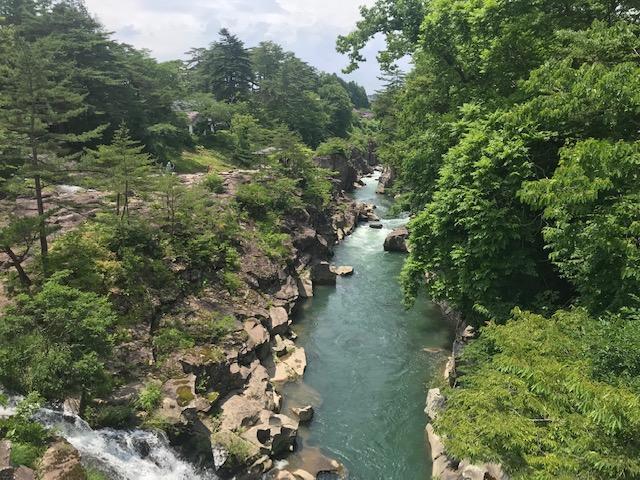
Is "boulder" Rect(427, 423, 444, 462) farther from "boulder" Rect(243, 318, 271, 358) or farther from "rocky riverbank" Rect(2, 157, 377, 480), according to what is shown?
"boulder" Rect(243, 318, 271, 358)

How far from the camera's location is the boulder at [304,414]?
19391mm

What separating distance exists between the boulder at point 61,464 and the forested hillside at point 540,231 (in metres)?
9.46

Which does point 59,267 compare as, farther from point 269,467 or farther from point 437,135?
point 437,135

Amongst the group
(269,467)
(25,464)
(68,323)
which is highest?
(68,323)

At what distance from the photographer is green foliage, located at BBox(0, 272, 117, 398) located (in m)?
14.6

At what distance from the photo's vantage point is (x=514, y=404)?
882 centimetres

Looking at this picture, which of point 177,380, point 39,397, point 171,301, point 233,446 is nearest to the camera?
point 39,397

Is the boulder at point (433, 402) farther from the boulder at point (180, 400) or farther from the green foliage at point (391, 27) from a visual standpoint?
the green foliage at point (391, 27)

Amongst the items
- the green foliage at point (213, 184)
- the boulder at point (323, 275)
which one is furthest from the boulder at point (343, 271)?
the green foliage at point (213, 184)

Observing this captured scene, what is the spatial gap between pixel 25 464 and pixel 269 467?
772cm

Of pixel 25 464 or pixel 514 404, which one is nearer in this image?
pixel 514 404

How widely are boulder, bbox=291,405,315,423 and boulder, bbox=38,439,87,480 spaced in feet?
28.7

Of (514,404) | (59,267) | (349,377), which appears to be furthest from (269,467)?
(59,267)

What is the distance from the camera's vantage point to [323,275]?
3416cm
